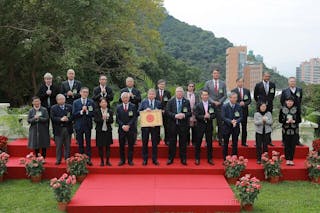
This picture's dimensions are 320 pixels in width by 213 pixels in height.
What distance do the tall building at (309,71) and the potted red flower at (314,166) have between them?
68.3ft

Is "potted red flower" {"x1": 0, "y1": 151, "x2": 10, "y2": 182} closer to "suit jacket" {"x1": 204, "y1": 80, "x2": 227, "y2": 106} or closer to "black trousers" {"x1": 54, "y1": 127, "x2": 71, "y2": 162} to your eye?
"black trousers" {"x1": 54, "y1": 127, "x2": 71, "y2": 162}

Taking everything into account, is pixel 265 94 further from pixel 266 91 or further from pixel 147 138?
pixel 147 138

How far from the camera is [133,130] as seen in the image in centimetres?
831

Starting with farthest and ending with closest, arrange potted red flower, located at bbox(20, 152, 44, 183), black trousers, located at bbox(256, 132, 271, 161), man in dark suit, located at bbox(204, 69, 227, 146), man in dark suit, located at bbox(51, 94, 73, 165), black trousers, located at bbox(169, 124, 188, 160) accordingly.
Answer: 1. man in dark suit, located at bbox(204, 69, 227, 146)
2. black trousers, located at bbox(256, 132, 271, 161)
3. black trousers, located at bbox(169, 124, 188, 160)
4. man in dark suit, located at bbox(51, 94, 73, 165)
5. potted red flower, located at bbox(20, 152, 44, 183)

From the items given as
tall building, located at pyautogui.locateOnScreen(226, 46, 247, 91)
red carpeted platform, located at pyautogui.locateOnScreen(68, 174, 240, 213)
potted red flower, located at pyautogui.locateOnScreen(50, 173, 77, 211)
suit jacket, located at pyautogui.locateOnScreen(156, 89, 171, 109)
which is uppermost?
tall building, located at pyautogui.locateOnScreen(226, 46, 247, 91)

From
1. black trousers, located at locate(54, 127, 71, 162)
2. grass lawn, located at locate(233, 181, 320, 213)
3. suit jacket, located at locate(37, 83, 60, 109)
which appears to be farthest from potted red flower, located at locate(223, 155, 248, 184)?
suit jacket, located at locate(37, 83, 60, 109)

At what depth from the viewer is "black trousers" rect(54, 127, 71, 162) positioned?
8266mm

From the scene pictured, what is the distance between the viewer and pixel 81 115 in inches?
322

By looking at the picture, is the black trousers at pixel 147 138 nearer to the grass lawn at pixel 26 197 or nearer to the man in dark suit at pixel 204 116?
the man in dark suit at pixel 204 116

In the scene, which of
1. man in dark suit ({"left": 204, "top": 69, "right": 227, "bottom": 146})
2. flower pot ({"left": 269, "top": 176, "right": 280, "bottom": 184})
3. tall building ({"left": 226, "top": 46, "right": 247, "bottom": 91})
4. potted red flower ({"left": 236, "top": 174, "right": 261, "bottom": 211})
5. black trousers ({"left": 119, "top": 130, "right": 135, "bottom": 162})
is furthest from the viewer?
tall building ({"left": 226, "top": 46, "right": 247, "bottom": 91})

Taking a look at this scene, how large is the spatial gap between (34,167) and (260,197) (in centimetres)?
405

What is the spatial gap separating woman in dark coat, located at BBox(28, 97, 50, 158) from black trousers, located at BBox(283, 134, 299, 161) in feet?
15.4

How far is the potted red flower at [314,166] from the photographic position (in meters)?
7.95

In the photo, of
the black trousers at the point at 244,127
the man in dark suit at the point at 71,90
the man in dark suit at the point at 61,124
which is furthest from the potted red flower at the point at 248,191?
the man in dark suit at the point at 71,90
